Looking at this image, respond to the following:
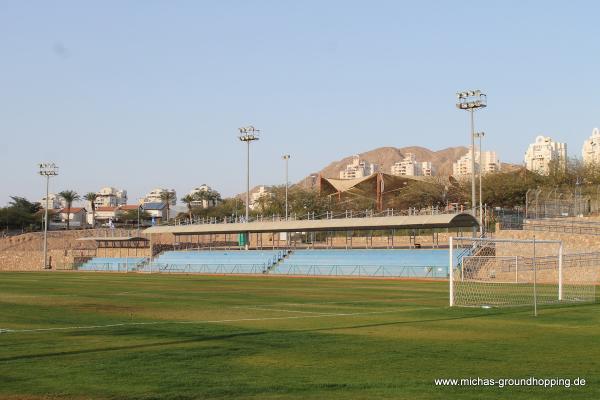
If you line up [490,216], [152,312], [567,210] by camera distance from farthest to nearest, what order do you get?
[490,216] < [567,210] < [152,312]

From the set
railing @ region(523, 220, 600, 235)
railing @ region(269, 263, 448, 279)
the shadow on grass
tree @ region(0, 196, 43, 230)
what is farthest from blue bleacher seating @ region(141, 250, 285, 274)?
tree @ region(0, 196, 43, 230)

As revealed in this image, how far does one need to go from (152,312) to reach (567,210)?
43.2 meters

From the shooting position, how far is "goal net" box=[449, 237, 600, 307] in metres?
32.0

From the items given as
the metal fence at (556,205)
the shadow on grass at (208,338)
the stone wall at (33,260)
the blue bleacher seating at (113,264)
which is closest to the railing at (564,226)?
the metal fence at (556,205)

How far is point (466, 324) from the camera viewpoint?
854 inches

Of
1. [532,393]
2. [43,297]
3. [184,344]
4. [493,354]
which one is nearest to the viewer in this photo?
[532,393]

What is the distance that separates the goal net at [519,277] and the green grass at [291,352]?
15.7ft

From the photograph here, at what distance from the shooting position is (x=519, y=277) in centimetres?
4884

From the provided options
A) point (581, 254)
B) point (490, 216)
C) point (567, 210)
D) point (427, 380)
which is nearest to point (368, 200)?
point (490, 216)

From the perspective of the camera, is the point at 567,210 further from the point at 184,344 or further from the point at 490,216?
the point at 184,344

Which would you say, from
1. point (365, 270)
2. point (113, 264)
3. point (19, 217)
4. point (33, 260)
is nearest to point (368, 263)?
point (365, 270)

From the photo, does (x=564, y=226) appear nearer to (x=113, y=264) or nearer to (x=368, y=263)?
(x=368, y=263)

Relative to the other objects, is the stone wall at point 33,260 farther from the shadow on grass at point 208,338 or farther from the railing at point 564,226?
the shadow on grass at point 208,338

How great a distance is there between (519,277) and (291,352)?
36.2 meters
